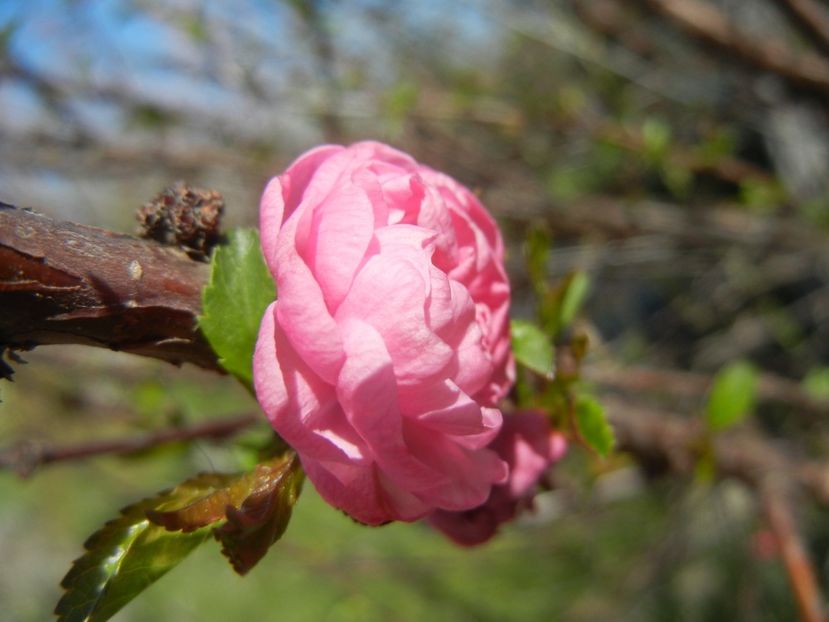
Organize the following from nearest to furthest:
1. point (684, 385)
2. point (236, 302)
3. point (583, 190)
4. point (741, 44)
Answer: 1. point (236, 302)
2. point (741, 44)
3. point (684, 385)
4. point (583, 190)

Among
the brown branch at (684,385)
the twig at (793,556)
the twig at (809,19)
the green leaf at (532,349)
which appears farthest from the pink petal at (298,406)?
the twig at (809,19)

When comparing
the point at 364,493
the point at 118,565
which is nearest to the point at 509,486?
the point at 364,493

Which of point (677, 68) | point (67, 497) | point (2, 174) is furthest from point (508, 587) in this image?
point (67, 497)

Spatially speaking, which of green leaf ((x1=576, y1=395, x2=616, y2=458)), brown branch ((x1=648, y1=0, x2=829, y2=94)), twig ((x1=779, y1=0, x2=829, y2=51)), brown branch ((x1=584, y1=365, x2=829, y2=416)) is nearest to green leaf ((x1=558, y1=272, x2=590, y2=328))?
green leaf ((x1=576, y1=395, x2=616, y2=458))

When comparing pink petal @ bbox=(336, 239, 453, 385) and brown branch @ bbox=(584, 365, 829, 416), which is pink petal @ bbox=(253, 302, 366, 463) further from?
brown branch @ bbox=(584, 365, 829, 416)

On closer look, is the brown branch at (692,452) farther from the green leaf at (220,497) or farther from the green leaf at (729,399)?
the green leaf at (220,497)

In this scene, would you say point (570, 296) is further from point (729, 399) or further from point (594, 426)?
point (729, 399)
